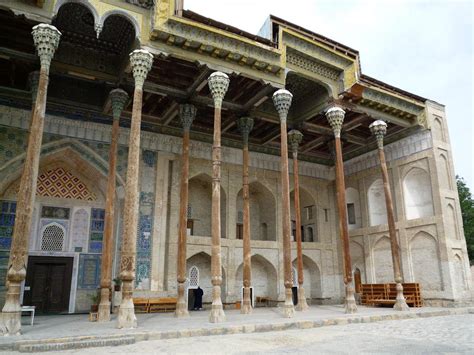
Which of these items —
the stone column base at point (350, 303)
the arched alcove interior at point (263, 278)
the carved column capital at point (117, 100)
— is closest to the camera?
the stone column base at point (350, 303)

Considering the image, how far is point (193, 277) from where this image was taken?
13.9 meters

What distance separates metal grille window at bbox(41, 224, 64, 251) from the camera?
39.7 feet

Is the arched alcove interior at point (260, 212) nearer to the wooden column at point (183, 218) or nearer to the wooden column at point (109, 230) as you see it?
the wooden column at point (183, 218)

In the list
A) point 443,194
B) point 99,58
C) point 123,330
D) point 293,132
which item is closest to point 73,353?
point 123,330

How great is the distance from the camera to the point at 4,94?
11.7m

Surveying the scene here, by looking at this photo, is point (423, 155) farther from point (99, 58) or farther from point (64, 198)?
point (64, 198)

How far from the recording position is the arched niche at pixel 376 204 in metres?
15.9

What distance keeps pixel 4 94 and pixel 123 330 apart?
8.28 metres

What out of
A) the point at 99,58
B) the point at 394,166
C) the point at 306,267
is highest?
the point at 99,58

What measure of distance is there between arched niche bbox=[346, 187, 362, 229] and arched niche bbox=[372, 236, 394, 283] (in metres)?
1.37

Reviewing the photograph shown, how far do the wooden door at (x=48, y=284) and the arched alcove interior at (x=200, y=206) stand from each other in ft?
14.8

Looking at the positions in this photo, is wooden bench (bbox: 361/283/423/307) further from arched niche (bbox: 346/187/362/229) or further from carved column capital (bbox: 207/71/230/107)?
carved column capital (bbox: 207/71/230/107)

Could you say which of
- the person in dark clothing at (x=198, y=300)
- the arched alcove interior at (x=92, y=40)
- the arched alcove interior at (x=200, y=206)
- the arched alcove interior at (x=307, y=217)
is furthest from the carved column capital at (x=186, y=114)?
the arched alcove interior at (x=307, y=217)

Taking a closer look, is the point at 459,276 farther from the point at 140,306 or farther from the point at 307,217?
the point at 140,306
